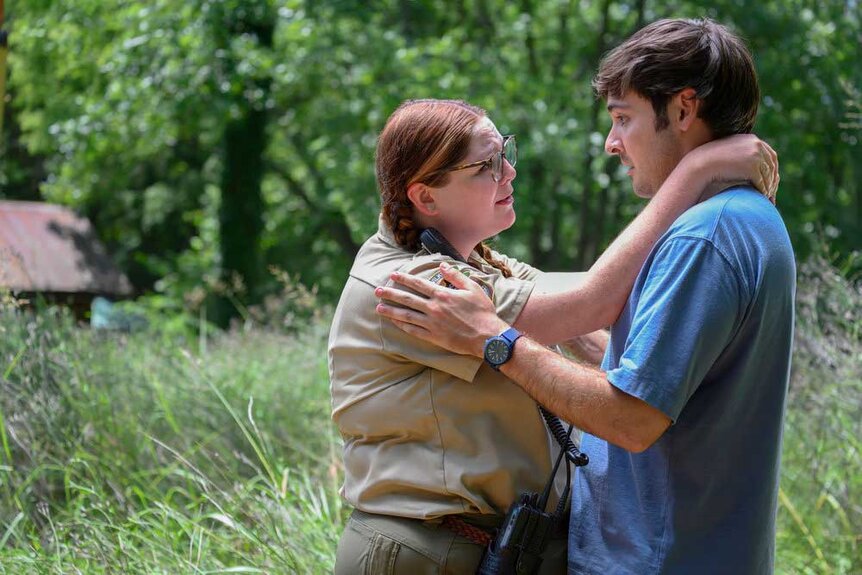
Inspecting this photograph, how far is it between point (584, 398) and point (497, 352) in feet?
0.65

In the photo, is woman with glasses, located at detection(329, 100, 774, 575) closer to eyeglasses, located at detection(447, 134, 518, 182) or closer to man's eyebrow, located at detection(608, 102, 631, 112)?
eyeglasses, located at detection(447, 134, 518, 182)

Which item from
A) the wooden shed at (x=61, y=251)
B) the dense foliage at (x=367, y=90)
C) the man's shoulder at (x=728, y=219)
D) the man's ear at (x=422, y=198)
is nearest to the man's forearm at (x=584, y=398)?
the man's shoulder at (x=728, y=219)

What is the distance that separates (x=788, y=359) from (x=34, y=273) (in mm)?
11599

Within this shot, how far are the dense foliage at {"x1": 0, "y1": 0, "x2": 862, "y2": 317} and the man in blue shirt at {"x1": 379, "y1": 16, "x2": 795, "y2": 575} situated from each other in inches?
348

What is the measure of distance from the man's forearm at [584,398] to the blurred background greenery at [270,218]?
1.55 metres

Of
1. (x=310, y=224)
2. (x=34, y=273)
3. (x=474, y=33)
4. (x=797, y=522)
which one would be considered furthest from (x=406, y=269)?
(x=310, y=224)

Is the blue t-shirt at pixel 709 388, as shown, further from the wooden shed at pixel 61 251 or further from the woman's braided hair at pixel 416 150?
the wooden shed at pixel 61 251

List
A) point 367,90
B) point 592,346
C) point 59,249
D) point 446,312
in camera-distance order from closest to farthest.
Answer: point 446,312 < point 592,346 < point 367,90 < point 59,249

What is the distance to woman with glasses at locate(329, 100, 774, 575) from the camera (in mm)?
2162

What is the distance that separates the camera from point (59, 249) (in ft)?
43.7

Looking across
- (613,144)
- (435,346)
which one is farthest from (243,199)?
(435,346)

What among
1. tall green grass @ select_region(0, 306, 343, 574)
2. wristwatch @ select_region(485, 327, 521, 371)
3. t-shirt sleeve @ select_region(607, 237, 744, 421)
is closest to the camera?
t-shirt sleeve @ select_region(607, 237, 744, 421)

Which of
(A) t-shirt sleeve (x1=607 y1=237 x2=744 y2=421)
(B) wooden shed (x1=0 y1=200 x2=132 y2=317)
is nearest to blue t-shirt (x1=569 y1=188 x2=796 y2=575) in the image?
(A) t-shirt sleeve (x1=607 y1=237 x2=744 y2=421)

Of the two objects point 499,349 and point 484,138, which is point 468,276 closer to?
point 499,349
